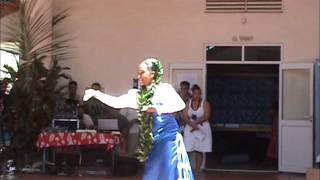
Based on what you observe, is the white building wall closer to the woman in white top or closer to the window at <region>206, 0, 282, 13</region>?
the window at <region>206, 0, 282, 13</region>

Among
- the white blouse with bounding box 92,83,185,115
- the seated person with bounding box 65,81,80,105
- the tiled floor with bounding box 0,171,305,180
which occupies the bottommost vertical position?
the tiled floor with bounding box 0,171,305,180

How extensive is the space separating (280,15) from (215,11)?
1194mm

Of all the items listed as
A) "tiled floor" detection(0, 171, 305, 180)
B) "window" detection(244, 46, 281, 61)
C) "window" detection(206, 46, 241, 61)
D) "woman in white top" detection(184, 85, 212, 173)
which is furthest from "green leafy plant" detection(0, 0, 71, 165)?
"window" detection(244, 46, 281, 61)

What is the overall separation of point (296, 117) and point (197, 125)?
6.21 feet

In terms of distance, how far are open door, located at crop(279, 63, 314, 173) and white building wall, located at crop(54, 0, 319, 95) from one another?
30 centimetres

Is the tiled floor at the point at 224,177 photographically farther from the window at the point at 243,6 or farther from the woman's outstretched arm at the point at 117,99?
the woman's outstretched arm at the point at 117,99

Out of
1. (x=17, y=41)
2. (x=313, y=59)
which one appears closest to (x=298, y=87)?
(x=313, y=59)

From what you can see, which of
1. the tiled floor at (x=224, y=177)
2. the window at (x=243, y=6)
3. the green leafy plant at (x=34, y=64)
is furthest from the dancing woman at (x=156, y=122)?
the window at (x=243, y=6)

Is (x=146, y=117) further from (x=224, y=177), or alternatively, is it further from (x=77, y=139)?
(x=224, y=177)

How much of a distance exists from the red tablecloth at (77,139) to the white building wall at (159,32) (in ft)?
6.28

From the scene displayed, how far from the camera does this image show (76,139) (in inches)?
404

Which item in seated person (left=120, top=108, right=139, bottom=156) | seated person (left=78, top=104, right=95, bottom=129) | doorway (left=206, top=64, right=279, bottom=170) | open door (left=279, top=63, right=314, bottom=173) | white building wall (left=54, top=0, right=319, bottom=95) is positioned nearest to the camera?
seated person (left=78, top=104, right=95, bottom=129)

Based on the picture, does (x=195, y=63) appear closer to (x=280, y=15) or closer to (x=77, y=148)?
(x=280, y=15)

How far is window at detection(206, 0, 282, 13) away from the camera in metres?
11.5
